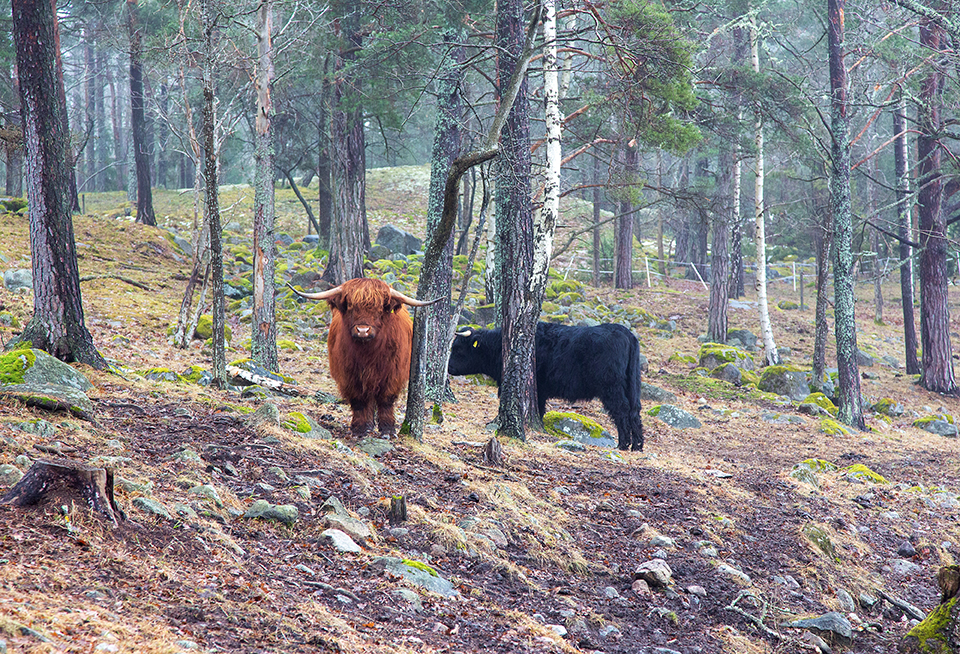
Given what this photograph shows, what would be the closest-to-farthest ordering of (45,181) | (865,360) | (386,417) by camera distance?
(386,417)
(45,181)
(865,360)

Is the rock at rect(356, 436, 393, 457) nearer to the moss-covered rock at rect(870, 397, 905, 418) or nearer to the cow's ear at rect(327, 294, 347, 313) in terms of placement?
the cow's ear at rect(327, 294, 347, 313)

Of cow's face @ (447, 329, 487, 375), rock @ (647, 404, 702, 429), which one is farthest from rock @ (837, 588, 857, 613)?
cow's face @ (447, 329, 487, 375)

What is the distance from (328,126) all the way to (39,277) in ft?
44.9

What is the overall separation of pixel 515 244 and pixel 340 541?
Answer: 5260mm

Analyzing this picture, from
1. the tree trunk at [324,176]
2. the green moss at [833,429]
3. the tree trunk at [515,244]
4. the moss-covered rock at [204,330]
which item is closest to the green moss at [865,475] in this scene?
the green moss at [833,429]

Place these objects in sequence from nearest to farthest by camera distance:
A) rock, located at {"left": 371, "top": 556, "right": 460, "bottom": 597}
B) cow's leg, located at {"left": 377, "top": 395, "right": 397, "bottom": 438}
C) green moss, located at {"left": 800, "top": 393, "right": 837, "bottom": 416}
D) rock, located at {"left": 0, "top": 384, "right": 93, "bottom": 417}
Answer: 1. rock, located at {"left": 371, "top": 556, "right": 460, "bottom": 597}
2. rock, located at {"left": 0, "top": 384, "right": 93, "bottom": 417}
3. cow's leg, located at {"left": 377, "top": 395, "right": 397, "bottom": 438}
4. green moss, located at {"left": 800, "top": 393, "right": 837, "bottom": 416}

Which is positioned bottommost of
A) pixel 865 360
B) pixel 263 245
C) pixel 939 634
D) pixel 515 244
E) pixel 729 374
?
pixel 865 360

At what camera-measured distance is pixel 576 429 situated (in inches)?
431

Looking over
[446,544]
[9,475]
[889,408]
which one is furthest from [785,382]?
[9,475]

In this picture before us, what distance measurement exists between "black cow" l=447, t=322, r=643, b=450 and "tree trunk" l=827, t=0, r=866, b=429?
5.46m

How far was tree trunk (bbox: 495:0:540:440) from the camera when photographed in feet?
29.3

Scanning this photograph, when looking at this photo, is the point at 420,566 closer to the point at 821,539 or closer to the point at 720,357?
the point at 821,539

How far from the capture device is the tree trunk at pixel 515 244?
894 centimetres

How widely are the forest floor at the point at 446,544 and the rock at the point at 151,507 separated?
0.19 feet
